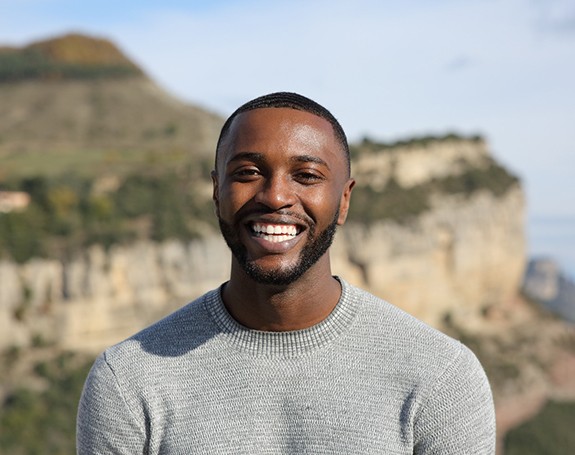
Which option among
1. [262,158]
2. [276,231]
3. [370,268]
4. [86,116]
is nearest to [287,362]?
[276,231]

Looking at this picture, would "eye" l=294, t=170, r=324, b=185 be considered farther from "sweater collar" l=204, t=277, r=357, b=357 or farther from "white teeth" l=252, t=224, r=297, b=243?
"sweater collar" l=204, t=277, r=357, b=357

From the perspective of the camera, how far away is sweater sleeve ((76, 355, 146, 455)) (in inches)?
133

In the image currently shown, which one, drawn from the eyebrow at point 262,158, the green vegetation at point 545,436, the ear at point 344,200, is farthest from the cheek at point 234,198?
the green vegetation at point 545,436

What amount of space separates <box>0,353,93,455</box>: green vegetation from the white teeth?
112 ft

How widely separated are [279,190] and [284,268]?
0.27m

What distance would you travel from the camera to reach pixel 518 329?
187 feet

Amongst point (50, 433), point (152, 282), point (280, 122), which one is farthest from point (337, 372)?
point (152, 282)

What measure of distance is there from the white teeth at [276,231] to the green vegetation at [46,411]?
34.2 metres

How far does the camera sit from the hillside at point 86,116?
168ft

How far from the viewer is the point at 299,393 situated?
10.9 ft

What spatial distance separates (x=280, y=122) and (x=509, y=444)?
46770mm

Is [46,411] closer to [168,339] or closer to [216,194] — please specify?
[168,339]

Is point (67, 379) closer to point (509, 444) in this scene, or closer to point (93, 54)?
point (509, 444)

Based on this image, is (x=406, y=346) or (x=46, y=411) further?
(x=46, y=411)
